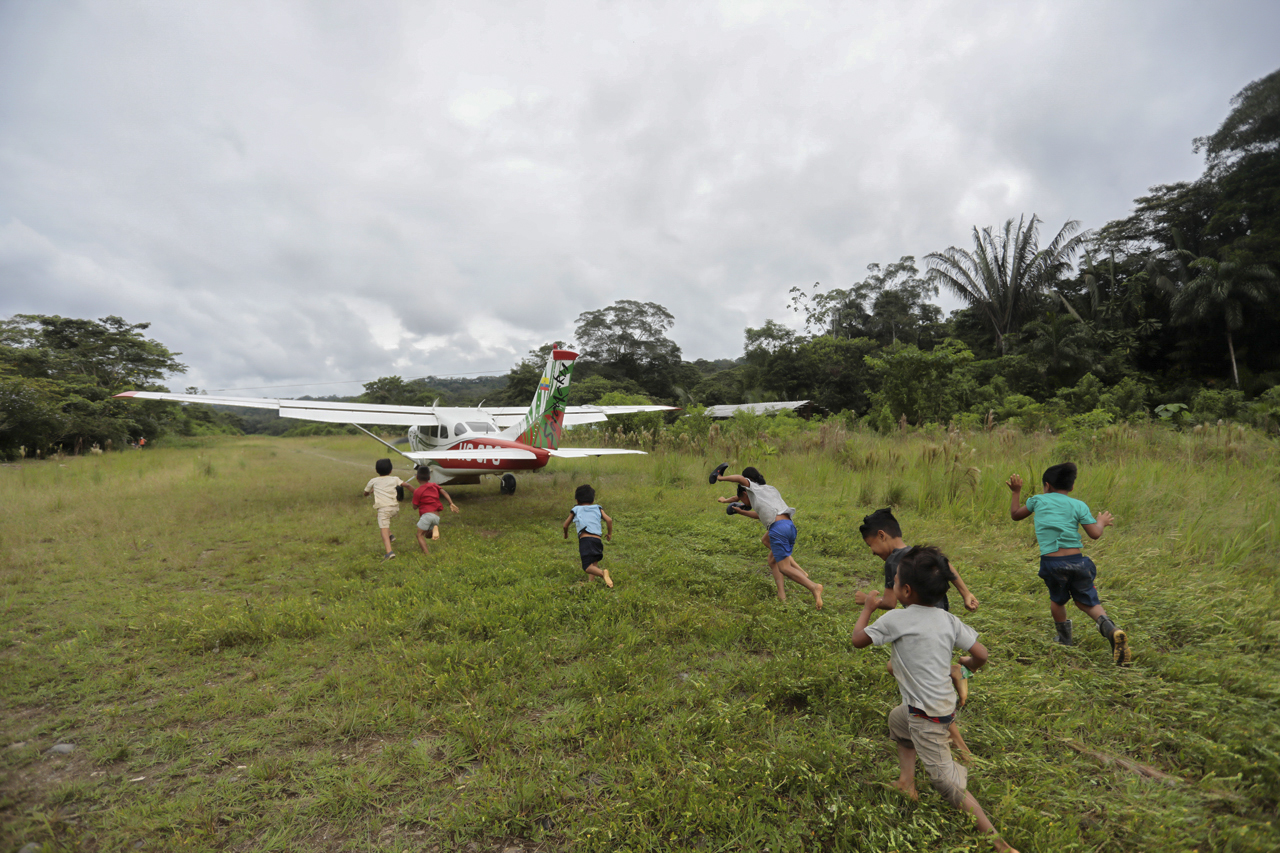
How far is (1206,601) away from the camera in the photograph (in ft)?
14.1

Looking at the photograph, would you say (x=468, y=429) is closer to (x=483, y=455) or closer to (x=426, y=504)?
(x=483, y=455)

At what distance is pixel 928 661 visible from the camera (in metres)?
2.32

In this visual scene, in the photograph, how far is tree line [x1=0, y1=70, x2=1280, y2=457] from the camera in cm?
1748

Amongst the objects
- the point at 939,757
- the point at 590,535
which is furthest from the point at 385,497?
the point at 939,757

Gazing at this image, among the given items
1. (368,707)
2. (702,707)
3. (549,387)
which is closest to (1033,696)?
Answer: (702,707)

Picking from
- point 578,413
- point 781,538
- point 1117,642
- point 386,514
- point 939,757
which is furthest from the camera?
point 578,413

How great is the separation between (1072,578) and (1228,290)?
32.7 m

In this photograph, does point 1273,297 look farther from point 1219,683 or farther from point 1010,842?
point 1010,842

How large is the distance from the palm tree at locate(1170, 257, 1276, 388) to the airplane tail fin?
3232cm

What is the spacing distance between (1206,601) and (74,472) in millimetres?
24262

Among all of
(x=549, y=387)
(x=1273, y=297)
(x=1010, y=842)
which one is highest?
(x=1273, y=297)

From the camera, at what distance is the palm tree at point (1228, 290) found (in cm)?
2264

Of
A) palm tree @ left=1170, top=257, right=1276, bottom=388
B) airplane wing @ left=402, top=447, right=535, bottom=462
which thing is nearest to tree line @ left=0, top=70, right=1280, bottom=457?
palm tree @ left=1170, top=257, right=1276, bottom=388

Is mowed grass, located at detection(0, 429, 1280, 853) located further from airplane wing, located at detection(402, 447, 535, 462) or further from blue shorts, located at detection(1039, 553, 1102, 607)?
airplane wing, located at detection(402, 447, 535, 462)
